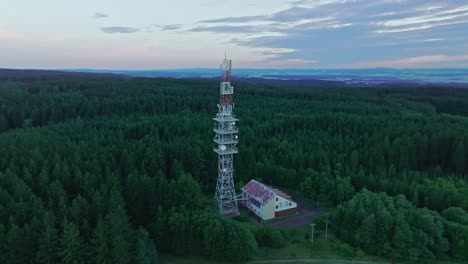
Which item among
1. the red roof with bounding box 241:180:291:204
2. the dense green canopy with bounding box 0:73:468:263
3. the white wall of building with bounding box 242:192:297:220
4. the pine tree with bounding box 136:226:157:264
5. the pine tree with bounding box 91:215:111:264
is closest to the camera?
the pine tree with bounding box 91:215:111:264

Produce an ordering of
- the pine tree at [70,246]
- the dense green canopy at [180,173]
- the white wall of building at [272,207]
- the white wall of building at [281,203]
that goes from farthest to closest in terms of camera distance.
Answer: the white wall of building at [281,203], the white wall of building at [272,207], the dense green canopy at [180,173], the pine tree at [70,246]

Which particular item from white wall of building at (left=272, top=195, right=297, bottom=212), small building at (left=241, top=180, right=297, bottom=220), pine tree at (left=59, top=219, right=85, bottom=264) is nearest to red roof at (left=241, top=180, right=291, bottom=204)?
small building at (left=241, top=180, right=297, bottom=220)

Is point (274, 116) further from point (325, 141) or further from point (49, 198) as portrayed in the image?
point (49, 198)

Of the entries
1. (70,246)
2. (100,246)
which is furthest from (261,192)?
(70,246)

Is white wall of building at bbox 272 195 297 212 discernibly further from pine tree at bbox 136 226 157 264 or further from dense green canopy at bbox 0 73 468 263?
pine tree at bbox 136 226 157 264

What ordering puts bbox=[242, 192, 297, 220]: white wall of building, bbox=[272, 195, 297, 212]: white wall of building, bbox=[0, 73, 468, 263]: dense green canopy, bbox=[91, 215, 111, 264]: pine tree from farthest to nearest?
bbox=[272, 195, 297, 212]: white wall of building → bbox=[242, 192, 297, 220]: white wall of building → bbox=[0, 73, 468, 263]: dense green canopy → bbox=[91, 215, 111, 264]: pine tree

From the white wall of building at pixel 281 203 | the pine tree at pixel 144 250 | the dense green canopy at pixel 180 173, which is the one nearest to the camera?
the pine tree at pixel 144 250

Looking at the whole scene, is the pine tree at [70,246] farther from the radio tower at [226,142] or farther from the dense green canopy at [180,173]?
the radio tower at [226,142]

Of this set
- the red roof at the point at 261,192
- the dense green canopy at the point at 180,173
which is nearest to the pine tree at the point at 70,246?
the dense green canopy at the point at 180,173
